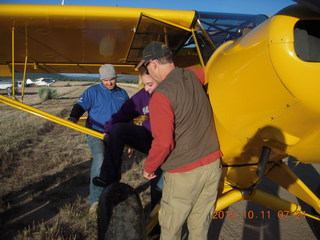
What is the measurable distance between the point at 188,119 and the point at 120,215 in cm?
87

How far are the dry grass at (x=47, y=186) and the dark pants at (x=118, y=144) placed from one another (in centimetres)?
95

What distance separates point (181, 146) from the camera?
158 cm

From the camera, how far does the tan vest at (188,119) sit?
4.85 ft

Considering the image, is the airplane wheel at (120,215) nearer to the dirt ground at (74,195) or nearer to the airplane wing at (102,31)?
the dirt ground at (74,195)

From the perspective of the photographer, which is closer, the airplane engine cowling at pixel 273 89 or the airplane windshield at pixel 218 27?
the airplane engine cowling at pixel 273 89

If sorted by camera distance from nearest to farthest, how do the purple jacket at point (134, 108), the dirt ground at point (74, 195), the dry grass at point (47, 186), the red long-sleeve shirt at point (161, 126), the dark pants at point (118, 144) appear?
1. the red long-sleeve shirt at point (161, 126)
2. the dark pants at point (118, 144)
3. the purple jacket at point (134, 108)
4. the dry grass at point (47, 186)
5. the dirt ground at point (74, 195)

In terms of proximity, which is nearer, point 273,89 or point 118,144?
point 273,89

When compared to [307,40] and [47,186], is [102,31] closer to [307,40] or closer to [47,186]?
[47,186]

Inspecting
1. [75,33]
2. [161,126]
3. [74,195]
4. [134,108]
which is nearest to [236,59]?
[161,126]

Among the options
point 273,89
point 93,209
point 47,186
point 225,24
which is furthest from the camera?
point 47,186

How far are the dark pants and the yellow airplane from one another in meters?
0.59

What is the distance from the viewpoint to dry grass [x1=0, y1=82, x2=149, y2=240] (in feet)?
8.91
